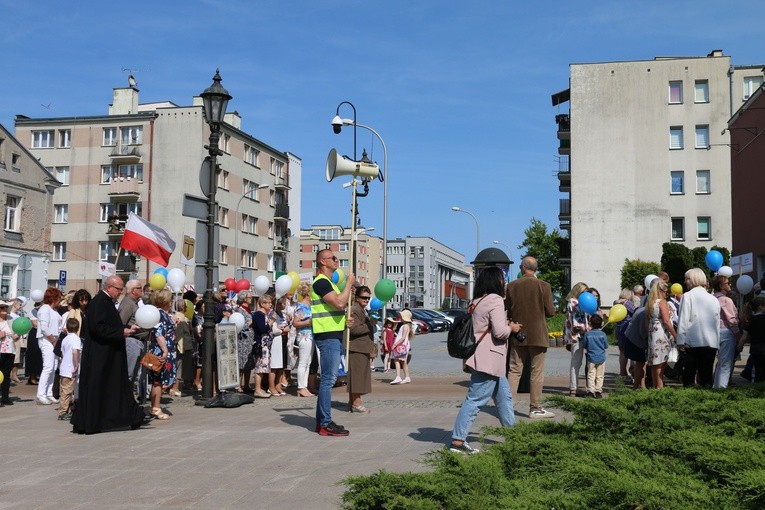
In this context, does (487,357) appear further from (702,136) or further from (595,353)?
(702,136)

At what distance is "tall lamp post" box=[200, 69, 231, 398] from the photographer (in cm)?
1245

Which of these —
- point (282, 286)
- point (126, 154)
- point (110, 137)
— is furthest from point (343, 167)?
point (110, 137)

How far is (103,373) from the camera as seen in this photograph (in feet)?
31.4

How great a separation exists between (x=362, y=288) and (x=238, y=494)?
6.76 metres

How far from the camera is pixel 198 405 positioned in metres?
12.5

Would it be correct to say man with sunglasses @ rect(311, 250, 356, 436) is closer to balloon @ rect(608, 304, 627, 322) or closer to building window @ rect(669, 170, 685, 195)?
balloon @ rect(608, 304, 627, 322)

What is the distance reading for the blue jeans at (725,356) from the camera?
11.1 meters

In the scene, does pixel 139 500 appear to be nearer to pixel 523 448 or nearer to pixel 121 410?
pixel 523 448

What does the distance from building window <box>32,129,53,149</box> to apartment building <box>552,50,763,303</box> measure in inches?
1578

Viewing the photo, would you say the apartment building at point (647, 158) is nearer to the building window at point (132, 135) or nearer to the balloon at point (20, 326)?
the building window at point (132, 135)

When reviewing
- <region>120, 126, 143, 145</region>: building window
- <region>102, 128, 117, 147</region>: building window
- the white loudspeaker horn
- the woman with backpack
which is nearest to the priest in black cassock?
the white loudspeaker horn

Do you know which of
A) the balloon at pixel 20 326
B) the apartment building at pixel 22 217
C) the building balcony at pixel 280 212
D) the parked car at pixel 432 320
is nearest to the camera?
the balloon at pixel 20 326

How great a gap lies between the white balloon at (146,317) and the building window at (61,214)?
2222 inches

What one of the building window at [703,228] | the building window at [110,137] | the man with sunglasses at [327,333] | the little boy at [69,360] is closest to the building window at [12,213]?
the building window at [110,137]
